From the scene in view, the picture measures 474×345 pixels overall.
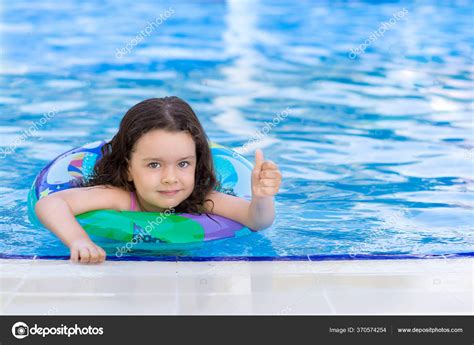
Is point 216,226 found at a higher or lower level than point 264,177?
lower

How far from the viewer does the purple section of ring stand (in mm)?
3881

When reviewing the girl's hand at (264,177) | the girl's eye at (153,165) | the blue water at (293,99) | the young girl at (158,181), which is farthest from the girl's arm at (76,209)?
the girl's hand at (264,177)

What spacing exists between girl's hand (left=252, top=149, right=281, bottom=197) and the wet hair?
0.46 metres

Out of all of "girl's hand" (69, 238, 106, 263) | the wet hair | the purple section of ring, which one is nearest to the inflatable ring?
the purple section of ring

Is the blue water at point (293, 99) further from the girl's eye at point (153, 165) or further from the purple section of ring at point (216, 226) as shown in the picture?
the girl's eye at point (153, 165)

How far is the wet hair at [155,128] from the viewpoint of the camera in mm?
3758

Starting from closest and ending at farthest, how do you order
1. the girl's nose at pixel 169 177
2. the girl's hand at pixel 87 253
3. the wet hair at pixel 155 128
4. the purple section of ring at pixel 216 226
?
the girl's hand at pixel 87 253 → the girl's nose at pixel 169 177 → the wet hair at pixel 155 128 → the purple section of ring at pixel 216 226

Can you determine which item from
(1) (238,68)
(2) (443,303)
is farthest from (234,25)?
(2) (443,303)

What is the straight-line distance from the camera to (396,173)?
219 inches

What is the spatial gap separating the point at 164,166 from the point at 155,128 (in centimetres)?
17

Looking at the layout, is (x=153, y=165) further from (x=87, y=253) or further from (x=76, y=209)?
(x=87, y=253)

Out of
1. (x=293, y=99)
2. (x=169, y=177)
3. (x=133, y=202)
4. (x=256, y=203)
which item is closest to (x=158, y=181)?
(x=169, y=177)

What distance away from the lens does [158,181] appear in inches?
145
